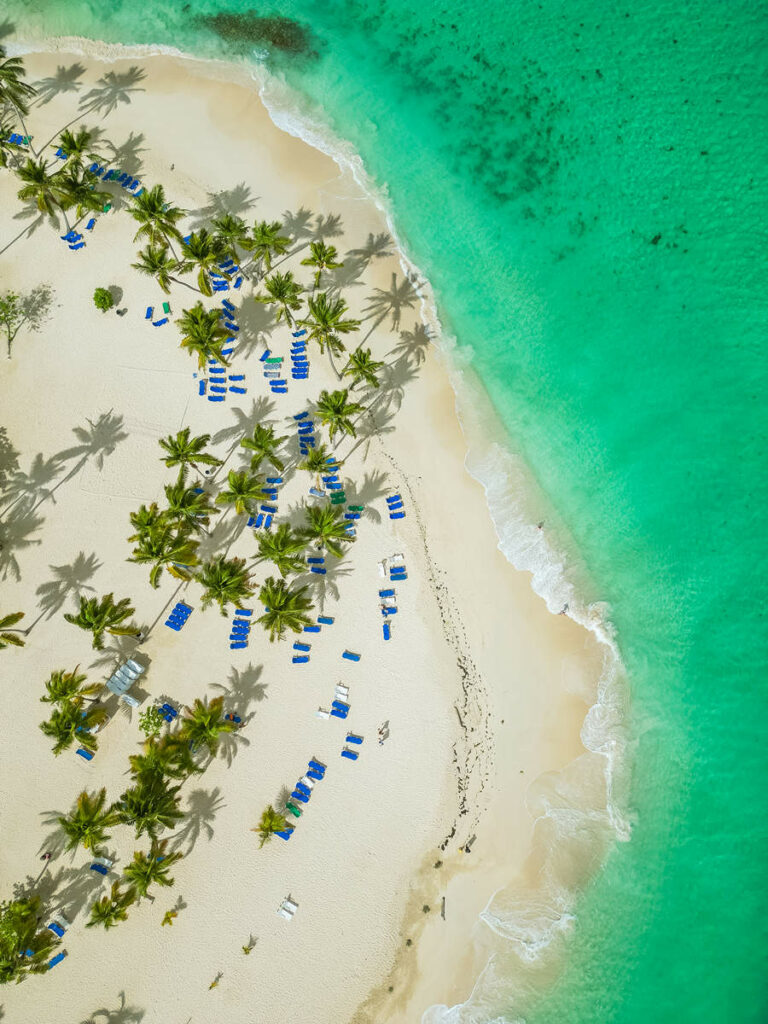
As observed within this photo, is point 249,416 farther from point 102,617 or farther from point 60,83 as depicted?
point 60,83

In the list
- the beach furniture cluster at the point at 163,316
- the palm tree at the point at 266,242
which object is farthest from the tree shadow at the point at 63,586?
the palm tree at the point at 266,242

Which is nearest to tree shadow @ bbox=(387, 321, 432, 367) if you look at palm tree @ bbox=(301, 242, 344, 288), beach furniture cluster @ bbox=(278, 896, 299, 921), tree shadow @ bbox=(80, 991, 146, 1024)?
palm tree @ bbox=(301, 242, 344, 288)

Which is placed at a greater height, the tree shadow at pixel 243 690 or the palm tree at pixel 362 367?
the palm tree at pixel 362 367

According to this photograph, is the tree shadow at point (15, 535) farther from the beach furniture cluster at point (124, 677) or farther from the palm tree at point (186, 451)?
the palm tree at point (186, 451)

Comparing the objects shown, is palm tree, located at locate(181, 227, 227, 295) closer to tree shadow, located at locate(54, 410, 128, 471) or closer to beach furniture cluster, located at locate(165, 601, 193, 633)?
tree shadow, located at locate(54, 410, 128, 471)

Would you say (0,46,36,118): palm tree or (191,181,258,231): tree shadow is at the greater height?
(191,181,258,231): tree shadow

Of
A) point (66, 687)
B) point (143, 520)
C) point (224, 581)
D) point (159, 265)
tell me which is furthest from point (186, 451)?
point (66, 687)
